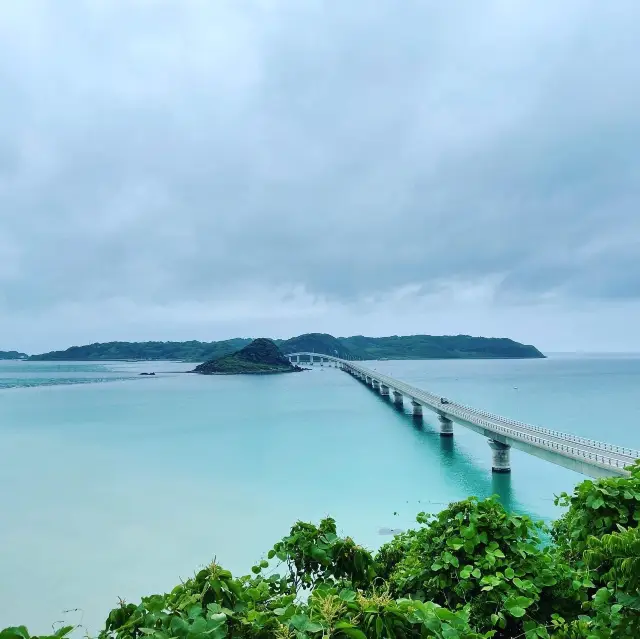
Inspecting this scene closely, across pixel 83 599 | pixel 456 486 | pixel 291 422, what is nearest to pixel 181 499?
pixel 83 599

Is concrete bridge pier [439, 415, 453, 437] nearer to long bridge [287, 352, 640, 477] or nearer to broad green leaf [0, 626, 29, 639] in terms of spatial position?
long bridge [287, 352, 640, 477]

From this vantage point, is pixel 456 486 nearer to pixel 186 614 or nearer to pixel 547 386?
pixel 186 614

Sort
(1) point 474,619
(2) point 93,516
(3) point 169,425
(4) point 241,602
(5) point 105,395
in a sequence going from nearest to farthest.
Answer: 1. (4) point 241,602
2. (1) point 474,619
3. (2) point 93,516
4. (3) point 169,425
5. (5) point 105,395

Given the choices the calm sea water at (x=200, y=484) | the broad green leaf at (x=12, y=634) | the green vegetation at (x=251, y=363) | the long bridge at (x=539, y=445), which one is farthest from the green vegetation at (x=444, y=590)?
the green vegetation at (x=251, y=363)

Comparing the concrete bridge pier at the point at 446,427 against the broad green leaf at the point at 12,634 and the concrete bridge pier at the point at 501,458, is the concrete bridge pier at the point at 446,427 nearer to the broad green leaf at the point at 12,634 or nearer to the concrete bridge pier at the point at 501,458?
the concrete bridge pier at the point at 501,458

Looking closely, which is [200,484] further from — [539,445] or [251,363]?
[251,363]

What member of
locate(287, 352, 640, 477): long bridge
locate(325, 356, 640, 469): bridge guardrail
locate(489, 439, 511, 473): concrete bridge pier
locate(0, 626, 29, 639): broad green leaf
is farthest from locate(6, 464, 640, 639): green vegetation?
locate(489, 439, 511, 473): concrete bridge pier
